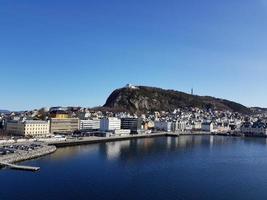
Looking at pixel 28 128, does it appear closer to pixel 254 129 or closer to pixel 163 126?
pixel 163 126

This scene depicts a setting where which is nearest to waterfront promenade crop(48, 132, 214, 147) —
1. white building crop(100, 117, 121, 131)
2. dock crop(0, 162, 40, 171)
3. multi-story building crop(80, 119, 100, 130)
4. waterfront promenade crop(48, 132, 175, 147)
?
waterfront promenade crop(48, 132, 175, 147)

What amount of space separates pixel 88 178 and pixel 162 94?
86.0 meters

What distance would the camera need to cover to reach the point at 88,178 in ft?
72.1

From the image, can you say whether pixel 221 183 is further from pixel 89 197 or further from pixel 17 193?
pixel 17 193

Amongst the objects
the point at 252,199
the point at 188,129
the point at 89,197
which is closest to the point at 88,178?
the point at 89,197

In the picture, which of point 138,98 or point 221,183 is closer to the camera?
point 221,183

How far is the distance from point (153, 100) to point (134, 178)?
256 ft

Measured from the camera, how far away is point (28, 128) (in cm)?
4184

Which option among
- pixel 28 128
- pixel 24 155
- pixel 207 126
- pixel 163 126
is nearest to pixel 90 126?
pixel 28 128

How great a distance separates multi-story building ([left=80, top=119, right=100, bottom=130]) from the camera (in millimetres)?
55125

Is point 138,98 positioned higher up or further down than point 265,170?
higher up

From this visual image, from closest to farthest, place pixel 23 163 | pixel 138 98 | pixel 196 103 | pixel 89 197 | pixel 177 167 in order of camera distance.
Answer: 1. pixel 89 197
2. pixel 23 163
3. pixel 177 167
4. pixel 138 98
5. pixel 196 103

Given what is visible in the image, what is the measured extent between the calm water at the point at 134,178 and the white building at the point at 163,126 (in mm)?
38723

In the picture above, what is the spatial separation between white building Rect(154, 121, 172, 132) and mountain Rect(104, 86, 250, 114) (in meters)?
18.0
